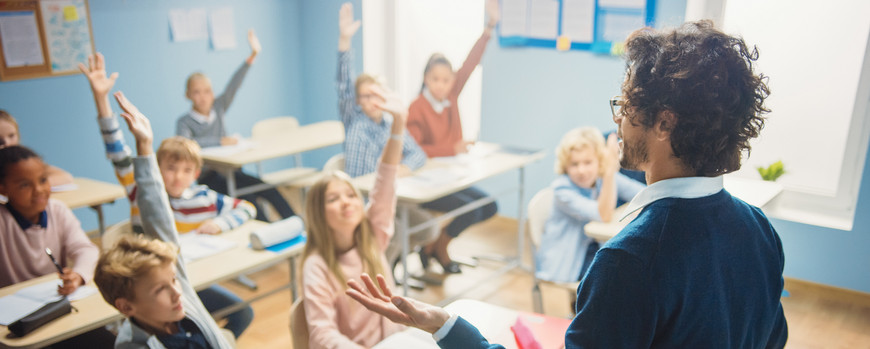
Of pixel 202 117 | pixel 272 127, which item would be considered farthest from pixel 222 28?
pixel 202 117

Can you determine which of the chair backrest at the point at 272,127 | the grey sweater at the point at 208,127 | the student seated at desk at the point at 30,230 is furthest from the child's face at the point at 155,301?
the chair backrest at the point at 272,127

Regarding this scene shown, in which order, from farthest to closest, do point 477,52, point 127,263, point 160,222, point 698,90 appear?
point 477,52 → point 160,222 → point 127,263 → point 698,90

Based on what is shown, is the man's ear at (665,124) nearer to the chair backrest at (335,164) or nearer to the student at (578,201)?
the student at (578,201)

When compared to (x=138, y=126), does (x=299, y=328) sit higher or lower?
lower

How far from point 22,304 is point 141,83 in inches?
106

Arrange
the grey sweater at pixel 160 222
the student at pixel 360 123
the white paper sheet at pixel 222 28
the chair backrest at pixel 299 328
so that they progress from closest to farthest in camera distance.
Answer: the grey sweater at pixel 160 222 → the chair backrest at pixel 299 328 → the student at pixel 360 123 → the white paper sheet at pixel 222 28

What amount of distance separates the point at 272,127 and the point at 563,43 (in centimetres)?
209

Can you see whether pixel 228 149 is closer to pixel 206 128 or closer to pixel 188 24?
pixel 206 128

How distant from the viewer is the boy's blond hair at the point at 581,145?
10.0 ft

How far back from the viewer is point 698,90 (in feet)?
3.13

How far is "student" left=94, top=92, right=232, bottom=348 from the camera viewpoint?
5.98ft

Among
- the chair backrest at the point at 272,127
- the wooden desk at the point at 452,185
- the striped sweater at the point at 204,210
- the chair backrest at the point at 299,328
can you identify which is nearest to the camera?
the chair backrest at the point at 299,328

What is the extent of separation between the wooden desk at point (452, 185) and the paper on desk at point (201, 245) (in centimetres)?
82

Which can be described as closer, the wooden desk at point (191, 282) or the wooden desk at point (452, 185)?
the wooden desk at point (191, 282)
